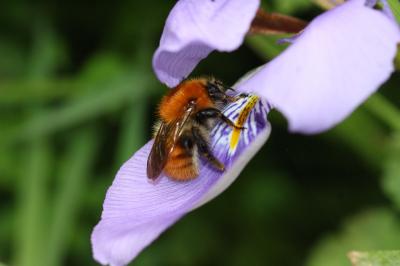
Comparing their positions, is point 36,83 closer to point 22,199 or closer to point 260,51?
point 22,199

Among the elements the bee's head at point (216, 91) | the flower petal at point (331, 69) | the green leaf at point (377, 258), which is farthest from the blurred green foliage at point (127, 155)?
the flower petal at point (331, 69)

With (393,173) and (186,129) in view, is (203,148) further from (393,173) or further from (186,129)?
(393,173)

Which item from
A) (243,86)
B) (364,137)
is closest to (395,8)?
(243,86)

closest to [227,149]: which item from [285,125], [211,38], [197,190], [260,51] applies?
[197,190]

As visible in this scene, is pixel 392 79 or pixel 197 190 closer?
A: pixel 197 190

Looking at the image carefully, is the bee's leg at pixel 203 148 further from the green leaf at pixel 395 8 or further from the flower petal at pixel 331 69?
the green leaf at pixel 395 8

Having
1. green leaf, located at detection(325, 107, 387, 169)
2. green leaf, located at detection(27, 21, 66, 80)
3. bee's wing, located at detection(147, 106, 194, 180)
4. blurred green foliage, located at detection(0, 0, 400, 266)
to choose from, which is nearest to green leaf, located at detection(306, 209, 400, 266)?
blurred green foliage, located at detection(0, 0, 400, 266)

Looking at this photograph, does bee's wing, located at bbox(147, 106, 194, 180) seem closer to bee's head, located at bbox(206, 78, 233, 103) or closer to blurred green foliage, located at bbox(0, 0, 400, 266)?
bee's head, located at bbox(206, 78, 233, 103)
